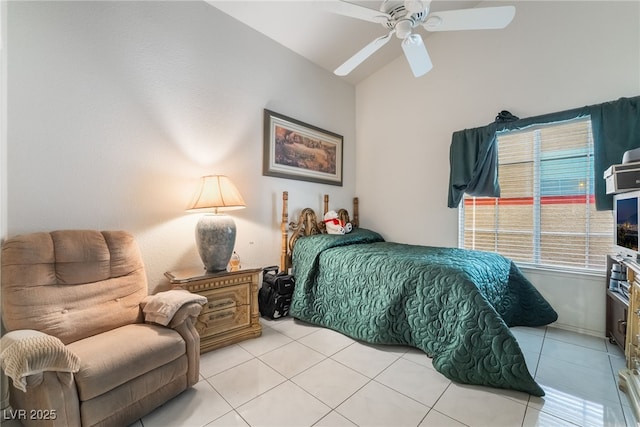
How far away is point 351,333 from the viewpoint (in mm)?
2316

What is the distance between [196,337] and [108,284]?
66 centimetres

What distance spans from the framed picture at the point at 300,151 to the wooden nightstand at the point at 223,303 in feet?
4.12

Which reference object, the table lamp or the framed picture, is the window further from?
the table lamp

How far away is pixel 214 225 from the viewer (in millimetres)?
2195

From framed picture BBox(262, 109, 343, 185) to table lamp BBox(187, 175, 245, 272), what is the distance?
78 centimetres

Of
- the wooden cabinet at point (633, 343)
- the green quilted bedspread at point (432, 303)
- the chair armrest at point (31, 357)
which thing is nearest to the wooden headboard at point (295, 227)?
the green quilted bedspread at point (432, 303)

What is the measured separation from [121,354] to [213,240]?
996 millimetres

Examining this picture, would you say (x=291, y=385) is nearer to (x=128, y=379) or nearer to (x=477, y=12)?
(x=128, y=379)

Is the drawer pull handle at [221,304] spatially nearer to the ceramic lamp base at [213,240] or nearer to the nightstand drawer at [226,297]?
the nightstand drawer at [226,297]

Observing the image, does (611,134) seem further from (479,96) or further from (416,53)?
(416,53)

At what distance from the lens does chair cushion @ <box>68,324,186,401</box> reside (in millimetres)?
1208

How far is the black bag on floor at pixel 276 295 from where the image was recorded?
9.09ft

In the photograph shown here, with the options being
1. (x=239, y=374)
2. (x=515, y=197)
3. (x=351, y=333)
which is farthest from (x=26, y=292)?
(x=515, y=197)

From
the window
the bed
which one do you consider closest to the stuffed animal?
the bed
